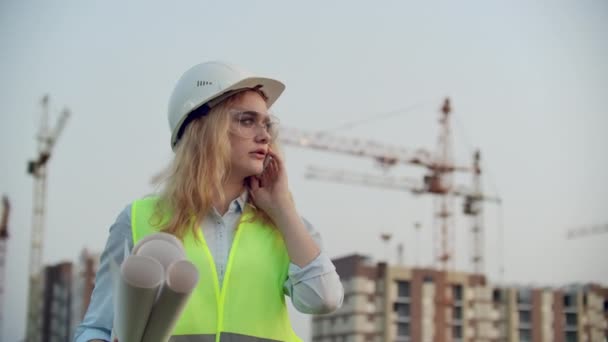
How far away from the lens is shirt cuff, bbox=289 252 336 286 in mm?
3246

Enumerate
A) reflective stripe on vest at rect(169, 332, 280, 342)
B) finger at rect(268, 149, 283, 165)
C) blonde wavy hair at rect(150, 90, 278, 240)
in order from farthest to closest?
finger at rect(268, 149, 283, 165)
blonde wavy hair at rect(150, 90, 278, 240)
reflective stripe on vest at rect(169, 332, 280, 342)

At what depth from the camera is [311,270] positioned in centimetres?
326

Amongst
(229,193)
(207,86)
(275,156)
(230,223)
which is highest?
(207,86)

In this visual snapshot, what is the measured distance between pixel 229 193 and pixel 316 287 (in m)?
0.50

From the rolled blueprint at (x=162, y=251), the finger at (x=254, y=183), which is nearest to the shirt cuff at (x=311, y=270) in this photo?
the finger at (x=254, y=183)

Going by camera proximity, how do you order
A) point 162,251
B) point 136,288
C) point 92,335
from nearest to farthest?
point 136,288
point 162,251
point 92,335

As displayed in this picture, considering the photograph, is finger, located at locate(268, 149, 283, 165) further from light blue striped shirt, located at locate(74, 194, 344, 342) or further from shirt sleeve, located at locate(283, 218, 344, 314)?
shirt sleeve, located at locate(283, 218, 344, 314)

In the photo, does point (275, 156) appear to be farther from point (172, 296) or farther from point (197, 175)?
point (172, 296)

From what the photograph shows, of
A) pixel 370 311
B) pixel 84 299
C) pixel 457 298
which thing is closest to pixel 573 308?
pixel 457 298

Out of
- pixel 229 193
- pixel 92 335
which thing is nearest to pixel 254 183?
pixel 229 193

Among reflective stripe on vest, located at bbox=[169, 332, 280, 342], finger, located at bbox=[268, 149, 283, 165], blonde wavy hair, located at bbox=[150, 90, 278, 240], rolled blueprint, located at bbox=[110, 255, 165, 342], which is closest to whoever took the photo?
rolled blueprint, located at bbox=[110, 255, 165, 342]

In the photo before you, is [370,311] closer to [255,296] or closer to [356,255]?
[356,255]

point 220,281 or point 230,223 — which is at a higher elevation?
point 230,223

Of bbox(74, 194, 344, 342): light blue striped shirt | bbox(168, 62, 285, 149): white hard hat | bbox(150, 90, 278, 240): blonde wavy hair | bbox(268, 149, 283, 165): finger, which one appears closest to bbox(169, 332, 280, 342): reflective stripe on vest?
bbox(74, 194, 344, 342): light blue striped shirt
